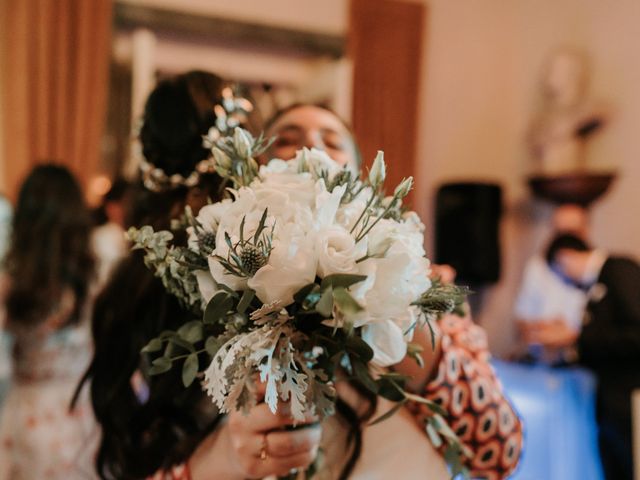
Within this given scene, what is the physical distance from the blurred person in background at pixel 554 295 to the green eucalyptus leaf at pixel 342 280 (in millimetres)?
3395

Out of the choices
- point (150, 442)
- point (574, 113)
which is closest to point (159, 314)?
point (150, 442)

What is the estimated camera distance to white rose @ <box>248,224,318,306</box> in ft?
2.32

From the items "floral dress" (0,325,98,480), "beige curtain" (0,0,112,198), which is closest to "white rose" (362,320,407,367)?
"floral dress" (0,325,98,480)

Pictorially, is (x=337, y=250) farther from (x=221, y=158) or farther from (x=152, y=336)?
(x=152, y=336)

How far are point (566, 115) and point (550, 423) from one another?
9.25 feet

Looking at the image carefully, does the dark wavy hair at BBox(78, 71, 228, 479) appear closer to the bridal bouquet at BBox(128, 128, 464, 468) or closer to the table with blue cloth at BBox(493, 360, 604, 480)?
the bridal bouquet at BBox(128, 128, 464, 468)

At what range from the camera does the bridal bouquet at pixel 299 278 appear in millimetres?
714

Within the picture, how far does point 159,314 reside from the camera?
1.11m

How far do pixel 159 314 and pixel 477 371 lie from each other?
1.92 feet

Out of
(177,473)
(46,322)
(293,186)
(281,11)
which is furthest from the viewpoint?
(281,11)

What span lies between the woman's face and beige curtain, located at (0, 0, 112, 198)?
9.12 feet

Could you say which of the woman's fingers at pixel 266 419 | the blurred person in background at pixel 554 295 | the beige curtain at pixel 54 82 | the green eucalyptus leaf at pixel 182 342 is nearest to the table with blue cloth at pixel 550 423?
the blurred person in background at pixel 554 295

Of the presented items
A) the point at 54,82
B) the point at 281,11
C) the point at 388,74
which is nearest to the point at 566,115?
the point at 388,74

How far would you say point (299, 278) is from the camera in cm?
72
